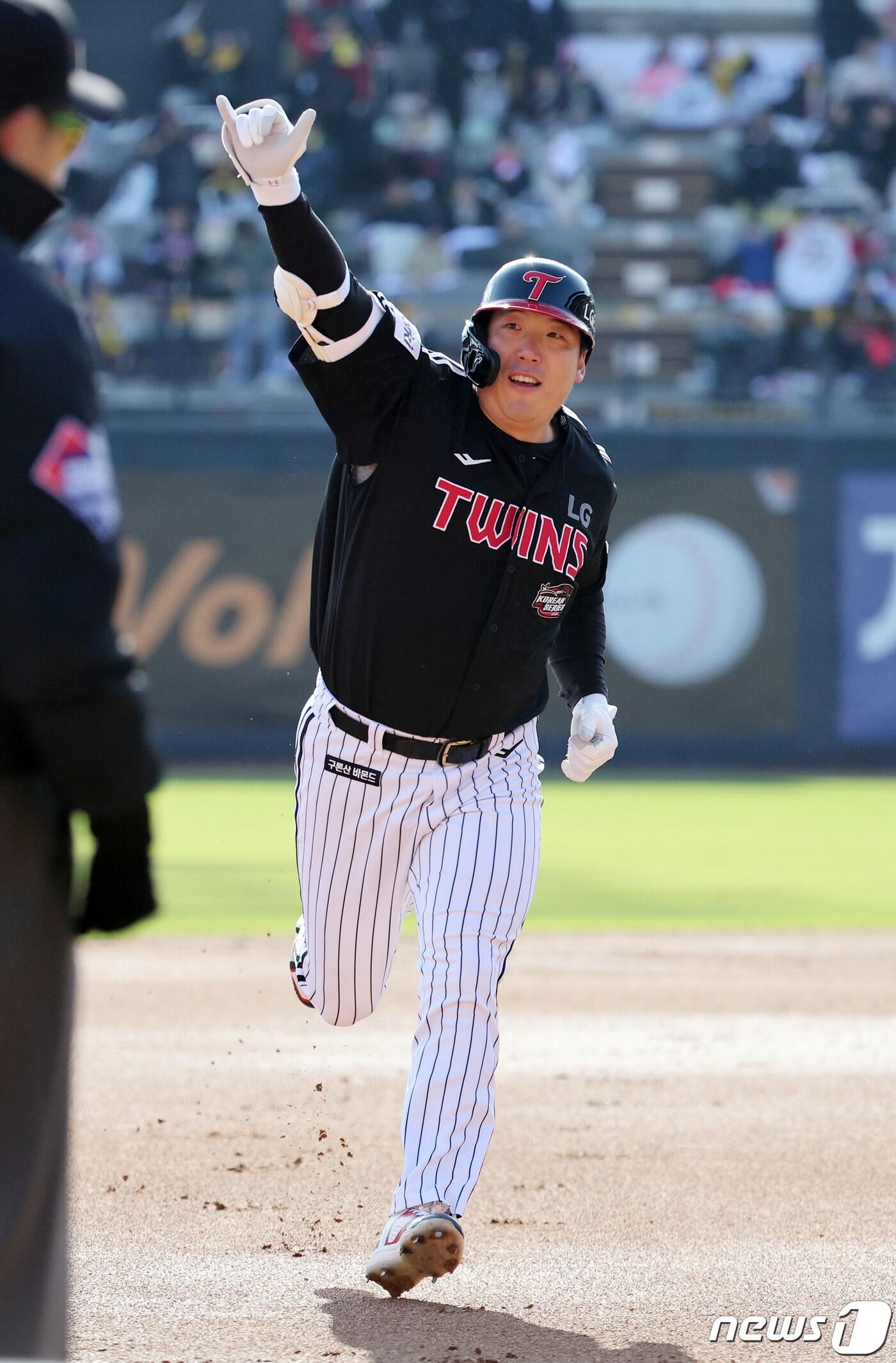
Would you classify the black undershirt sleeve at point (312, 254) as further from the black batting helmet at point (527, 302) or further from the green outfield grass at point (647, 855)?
the green outfield grass at point (647, 855)

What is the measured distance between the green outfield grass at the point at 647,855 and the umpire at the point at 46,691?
627 cm

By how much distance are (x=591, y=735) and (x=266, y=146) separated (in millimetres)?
1656

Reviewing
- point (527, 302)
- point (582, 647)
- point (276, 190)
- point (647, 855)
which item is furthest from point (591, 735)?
point (647, 855)

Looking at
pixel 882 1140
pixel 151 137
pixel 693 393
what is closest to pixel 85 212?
pixel 151 137

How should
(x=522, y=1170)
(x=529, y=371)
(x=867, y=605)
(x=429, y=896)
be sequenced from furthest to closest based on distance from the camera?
(x=867, y=605) < (x=522, y=1170) < (x=529, y=371) < (x=429, y=896)

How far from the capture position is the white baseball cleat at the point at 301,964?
4.37 metres

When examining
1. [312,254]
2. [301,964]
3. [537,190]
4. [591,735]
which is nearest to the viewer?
[312,254]

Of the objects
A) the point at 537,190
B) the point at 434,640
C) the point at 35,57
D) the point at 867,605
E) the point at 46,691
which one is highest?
the point at 537,190

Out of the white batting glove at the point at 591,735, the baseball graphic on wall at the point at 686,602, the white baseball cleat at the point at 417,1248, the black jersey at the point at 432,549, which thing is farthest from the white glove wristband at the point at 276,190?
the baseball graphic on wall at the point at 686,602

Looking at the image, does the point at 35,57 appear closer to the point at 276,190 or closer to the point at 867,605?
the point at 276,190

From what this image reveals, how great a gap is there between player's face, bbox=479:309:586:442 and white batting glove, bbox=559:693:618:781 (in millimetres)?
714

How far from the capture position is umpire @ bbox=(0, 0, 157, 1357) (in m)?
2.17

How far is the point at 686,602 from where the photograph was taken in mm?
18344

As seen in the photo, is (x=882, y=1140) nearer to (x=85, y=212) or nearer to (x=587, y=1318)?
(x=587, y=1318)
